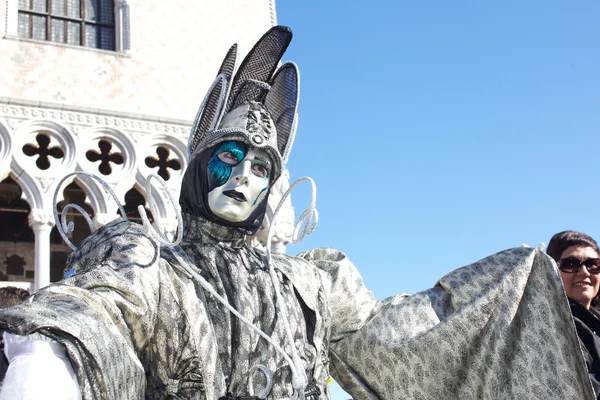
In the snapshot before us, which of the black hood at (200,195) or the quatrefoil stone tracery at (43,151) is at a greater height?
the quatrefoil stone tracery at (43,151)

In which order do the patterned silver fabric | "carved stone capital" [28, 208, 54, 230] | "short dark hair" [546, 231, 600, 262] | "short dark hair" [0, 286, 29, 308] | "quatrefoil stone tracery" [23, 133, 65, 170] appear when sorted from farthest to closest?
"quatrefoil stone tracery" [23, 133, 65, 170] < "carved stone capital" [28, 208, 54, 230] < "short dark hair" [0, 286, 29, 308] < "short dark hair" [546, 231, 600, 262] < the patterned silver fabric

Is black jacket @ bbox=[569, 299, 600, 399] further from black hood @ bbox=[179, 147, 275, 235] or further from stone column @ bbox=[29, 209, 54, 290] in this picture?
stone column @ bbox=[29, 209, 54, 290]

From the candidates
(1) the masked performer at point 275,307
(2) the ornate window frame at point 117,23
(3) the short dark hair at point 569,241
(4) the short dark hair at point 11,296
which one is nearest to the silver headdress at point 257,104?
(1) the masked performer at point 275,307

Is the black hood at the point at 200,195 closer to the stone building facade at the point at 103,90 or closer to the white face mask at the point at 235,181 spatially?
the white face mask at the point at 235,181

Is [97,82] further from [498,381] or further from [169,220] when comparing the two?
[498,381]

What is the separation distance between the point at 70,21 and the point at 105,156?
157 centimetres

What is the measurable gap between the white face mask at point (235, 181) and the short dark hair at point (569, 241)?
42.1 inches

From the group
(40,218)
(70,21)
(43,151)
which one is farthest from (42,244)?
(70,21)

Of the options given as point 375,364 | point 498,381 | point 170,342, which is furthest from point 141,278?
point 498,381

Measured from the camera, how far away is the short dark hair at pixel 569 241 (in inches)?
114

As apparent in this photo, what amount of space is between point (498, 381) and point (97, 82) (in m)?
7.76

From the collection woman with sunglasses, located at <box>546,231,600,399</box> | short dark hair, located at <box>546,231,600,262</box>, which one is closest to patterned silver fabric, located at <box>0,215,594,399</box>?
woman with sunglasses, located at <box>546,231,600,399</box>

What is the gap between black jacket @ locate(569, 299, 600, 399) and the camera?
259 cm

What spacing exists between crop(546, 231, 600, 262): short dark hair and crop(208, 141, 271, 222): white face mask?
107cm
